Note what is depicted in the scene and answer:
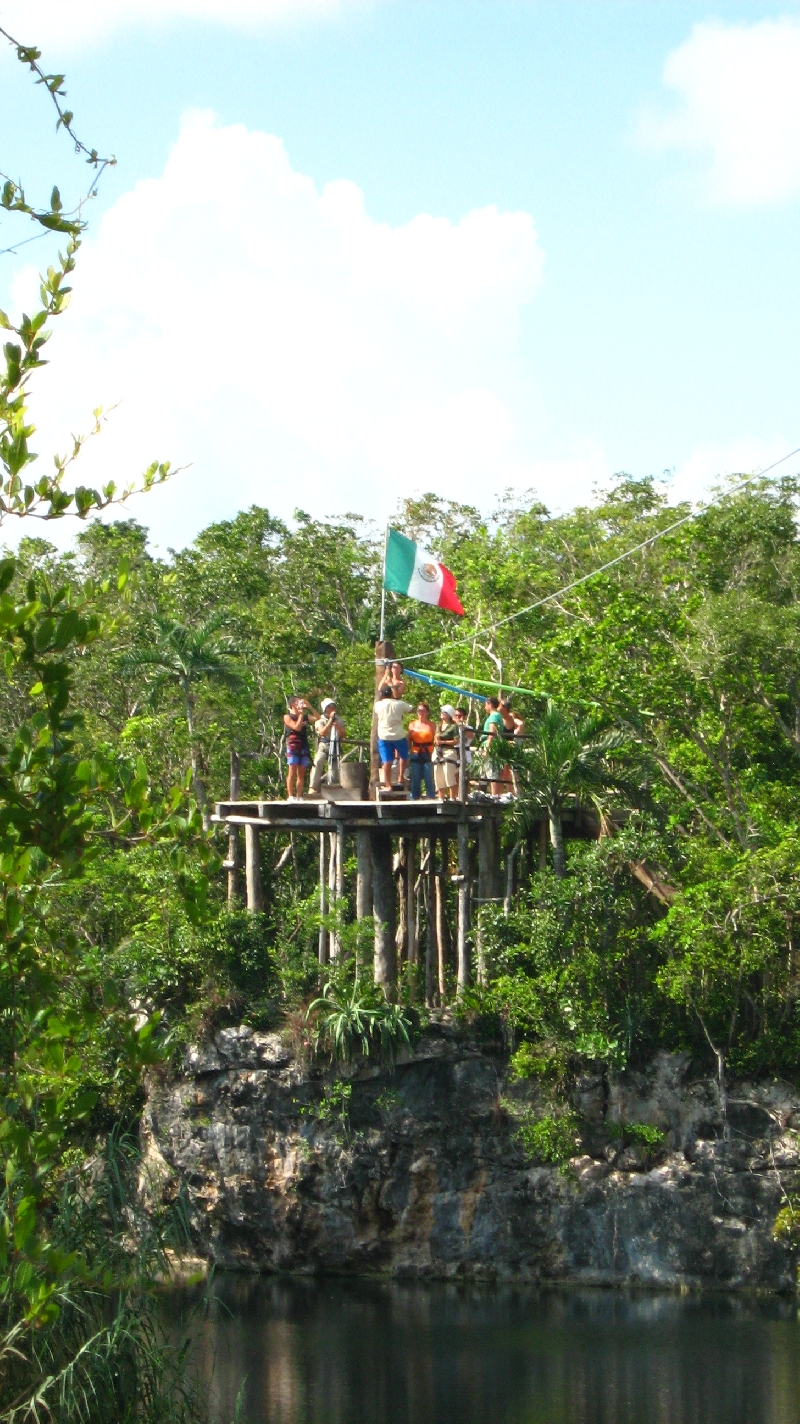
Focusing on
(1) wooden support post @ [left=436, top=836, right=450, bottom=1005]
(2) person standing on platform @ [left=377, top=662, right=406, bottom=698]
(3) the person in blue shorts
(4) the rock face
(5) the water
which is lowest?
(5) the water

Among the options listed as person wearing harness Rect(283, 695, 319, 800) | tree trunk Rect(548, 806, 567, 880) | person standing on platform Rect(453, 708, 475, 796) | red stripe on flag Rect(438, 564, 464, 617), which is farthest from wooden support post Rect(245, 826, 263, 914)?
tree trunk Rect(548, 806, 567, 880)

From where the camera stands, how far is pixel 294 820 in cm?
2295

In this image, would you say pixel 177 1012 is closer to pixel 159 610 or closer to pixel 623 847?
pixel 623 847

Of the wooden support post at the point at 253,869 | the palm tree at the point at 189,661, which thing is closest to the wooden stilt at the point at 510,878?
the wooden support post at the point at 253,869

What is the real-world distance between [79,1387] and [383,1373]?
Answer: 8187 mm

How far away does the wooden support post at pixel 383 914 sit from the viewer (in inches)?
890

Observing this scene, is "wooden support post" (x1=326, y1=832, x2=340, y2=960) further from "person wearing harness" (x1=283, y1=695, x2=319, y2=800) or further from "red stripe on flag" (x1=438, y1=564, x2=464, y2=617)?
"red stripe on flag" (x1=438, y1=564, x2=464, y2=617)

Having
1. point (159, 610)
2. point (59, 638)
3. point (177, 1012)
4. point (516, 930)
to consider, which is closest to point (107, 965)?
point (177, 1012)

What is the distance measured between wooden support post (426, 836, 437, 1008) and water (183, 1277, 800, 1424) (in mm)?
4313

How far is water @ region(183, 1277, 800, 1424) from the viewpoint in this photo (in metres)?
16.3

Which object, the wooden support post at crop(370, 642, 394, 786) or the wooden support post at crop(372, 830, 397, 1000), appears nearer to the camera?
the wooden support post at crop(370, 642, 394, 786)

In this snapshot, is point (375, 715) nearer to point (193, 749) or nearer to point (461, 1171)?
point (461, 1171)

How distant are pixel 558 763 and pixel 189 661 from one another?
27.5ft

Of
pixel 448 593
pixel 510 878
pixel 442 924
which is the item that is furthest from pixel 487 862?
pixel 448 593
